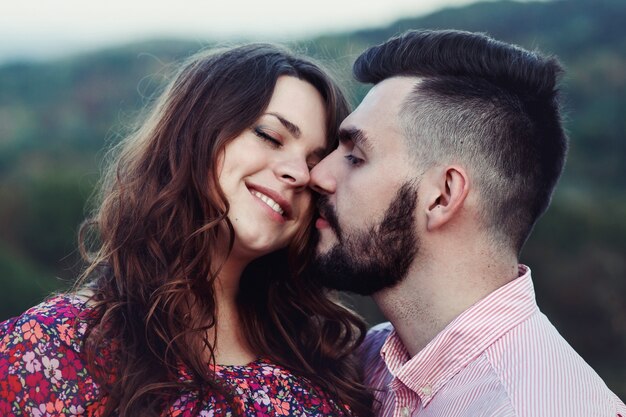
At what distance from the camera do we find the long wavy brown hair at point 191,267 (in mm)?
2254

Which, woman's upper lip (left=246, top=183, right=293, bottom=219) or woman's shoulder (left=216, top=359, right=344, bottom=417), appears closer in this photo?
woman's shoulder (left=216, top=359, right=344, bottom=417)

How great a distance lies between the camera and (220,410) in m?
2.24

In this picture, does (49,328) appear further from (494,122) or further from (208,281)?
(494,122)

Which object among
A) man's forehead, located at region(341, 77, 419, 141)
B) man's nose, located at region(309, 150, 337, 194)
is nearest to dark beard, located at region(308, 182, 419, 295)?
man's nose, located at region(309, 150, 337, 194)

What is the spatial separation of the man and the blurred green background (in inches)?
130

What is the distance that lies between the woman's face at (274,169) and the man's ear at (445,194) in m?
0.42

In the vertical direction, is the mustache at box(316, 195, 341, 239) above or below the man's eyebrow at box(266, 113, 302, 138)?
below

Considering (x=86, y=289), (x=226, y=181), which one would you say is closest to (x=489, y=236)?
(x=226, y=181)

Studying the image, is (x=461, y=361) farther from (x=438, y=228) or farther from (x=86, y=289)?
(x=86, y=289)

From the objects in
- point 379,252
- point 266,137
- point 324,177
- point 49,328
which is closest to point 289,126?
point 266,137

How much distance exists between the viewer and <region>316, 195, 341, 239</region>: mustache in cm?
257

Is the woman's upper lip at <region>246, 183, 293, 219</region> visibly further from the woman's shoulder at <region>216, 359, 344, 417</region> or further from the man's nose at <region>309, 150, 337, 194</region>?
the woman's shoulder at <region>216, 359, 344, 417</region>

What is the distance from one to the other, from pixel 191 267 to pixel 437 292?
2.45ft

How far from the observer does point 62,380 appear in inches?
83.7
